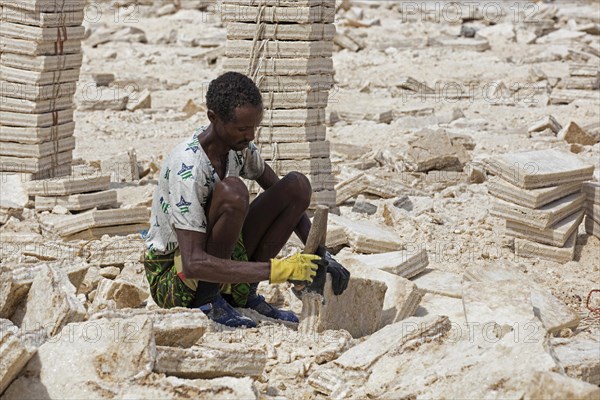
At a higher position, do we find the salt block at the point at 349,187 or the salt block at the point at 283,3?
the salt block at the point at 283,3

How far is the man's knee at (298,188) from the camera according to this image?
16.9 feet

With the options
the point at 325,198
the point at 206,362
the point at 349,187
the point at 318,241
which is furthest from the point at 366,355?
the point at 349,187

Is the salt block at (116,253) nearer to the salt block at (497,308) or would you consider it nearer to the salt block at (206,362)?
the salt block at (497,308)

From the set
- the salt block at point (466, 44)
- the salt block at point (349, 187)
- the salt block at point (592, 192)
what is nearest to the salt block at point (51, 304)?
the salt block at point (349, 187)

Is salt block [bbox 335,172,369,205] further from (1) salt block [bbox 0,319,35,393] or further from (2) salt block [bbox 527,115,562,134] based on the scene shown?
(1) salt block [bbox 0,319,35,393]

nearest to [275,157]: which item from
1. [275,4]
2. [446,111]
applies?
[275,4]

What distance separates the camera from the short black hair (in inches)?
182

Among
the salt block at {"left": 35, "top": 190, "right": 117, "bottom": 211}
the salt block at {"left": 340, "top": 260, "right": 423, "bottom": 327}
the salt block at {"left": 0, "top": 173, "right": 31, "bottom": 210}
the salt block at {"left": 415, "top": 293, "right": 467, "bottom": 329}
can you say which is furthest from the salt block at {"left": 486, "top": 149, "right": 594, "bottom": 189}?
the salt block at {"left": 0, "top": 173, "right": 31, "bottom": 210}

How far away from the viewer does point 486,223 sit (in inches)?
321

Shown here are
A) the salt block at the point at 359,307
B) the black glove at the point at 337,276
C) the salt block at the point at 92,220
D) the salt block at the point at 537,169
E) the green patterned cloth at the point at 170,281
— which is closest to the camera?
the black glove at the point at 337,276

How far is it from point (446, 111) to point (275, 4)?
6.56 metres

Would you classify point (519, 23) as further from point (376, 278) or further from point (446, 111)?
point (376, 278)

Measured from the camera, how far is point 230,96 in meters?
4.62

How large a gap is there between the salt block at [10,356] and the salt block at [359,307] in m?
1.85
